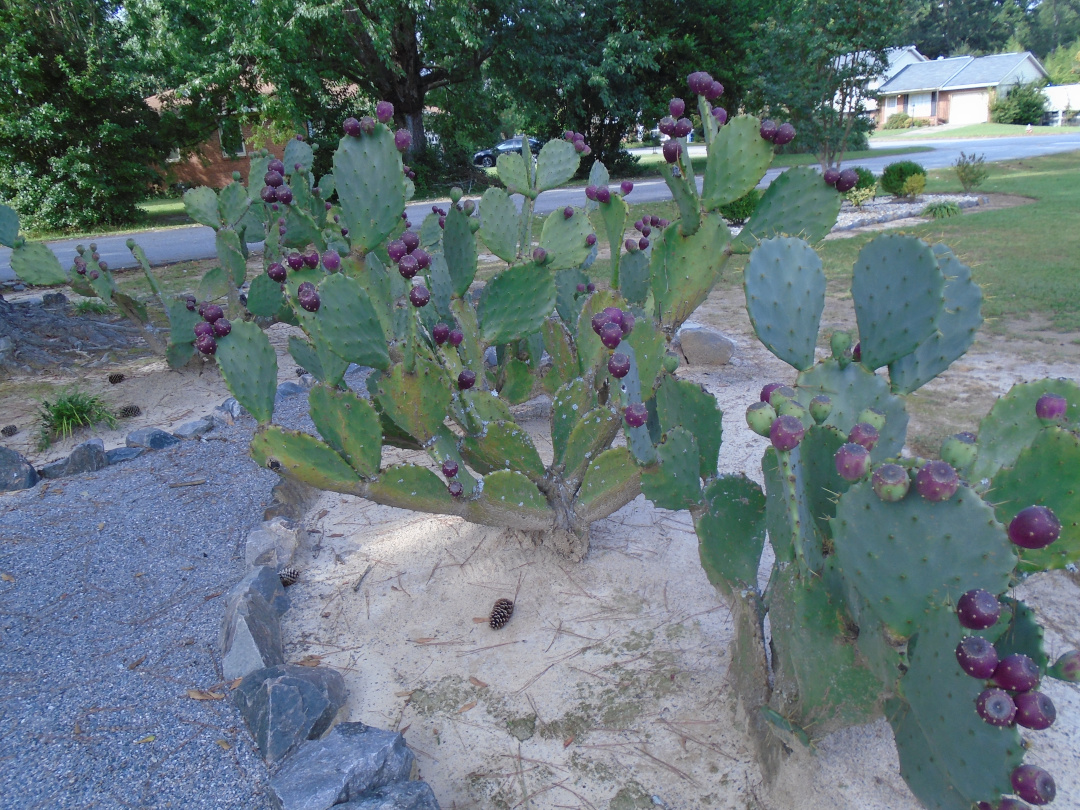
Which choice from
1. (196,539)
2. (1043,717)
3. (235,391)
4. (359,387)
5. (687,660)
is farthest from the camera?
(359,387)

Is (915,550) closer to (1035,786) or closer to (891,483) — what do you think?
(891,483)

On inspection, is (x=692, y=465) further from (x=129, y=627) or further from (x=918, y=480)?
(x=129, y=627)

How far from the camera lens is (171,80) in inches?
652

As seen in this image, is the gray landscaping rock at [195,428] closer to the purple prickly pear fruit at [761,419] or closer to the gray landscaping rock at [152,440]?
the gray landscaping rock at [152,440]

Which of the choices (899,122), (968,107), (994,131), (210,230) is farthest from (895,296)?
(968,107)

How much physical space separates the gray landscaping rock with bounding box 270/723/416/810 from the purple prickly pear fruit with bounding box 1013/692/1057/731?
1291mm

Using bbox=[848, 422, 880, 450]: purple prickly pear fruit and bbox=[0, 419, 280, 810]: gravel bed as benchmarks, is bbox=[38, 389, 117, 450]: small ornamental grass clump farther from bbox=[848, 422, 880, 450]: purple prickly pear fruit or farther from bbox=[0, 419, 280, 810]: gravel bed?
bbox=[848, 422, 880, 450]: purple prickly pear fruit

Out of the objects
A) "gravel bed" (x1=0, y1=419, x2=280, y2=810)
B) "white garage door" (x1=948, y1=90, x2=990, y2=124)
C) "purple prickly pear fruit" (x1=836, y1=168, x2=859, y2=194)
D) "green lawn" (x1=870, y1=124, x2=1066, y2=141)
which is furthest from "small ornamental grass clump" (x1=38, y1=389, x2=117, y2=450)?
"white garage door" (x1=948, y1=90, x2=990, y2=124)

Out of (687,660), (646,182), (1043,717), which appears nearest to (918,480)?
(1043,717)

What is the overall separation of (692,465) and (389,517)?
1.63 metres

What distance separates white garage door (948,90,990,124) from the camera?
4378 cm

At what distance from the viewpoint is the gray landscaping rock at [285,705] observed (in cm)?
183

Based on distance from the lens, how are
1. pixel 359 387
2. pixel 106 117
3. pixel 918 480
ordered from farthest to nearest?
pixel 106 117 < pixel 359 387 < pixel 918 480

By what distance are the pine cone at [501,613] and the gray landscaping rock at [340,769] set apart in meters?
0.59
